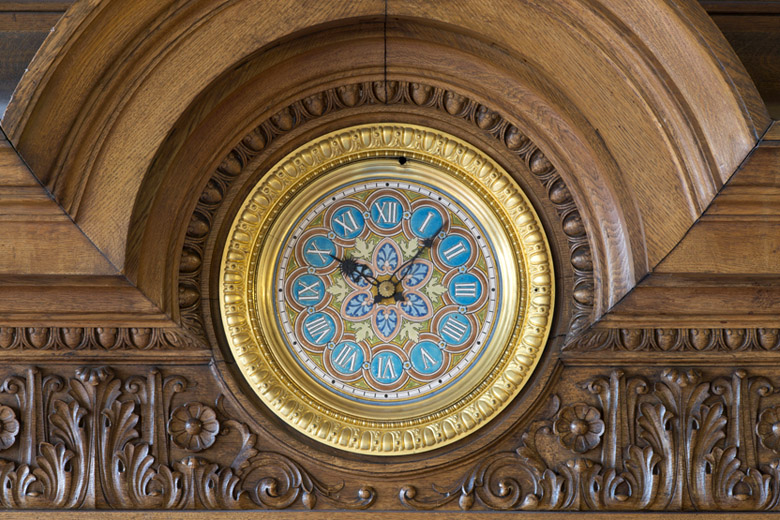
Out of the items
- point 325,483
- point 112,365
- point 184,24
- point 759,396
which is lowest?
point 325,483

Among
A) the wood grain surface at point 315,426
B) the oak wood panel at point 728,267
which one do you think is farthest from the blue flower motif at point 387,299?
the oak wood panel at point 728,267

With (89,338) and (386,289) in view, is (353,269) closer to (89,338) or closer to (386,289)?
(386,289)

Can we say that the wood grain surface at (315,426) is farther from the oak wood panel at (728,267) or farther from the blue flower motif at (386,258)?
the blue flower motif at (386,258)

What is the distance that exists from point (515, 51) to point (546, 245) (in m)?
0.41

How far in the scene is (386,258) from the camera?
72.0 inches

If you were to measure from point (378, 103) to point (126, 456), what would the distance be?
0.91 meters

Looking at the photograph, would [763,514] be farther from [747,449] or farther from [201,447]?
[201,447]

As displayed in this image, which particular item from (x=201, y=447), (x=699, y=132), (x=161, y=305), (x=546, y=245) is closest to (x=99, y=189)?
(x=161, y=305)

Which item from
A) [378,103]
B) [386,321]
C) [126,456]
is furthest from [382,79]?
[126,456]

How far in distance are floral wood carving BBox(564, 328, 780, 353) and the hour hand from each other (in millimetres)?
444

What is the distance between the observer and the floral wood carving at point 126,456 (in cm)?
177

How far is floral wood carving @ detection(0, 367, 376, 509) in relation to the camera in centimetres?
177

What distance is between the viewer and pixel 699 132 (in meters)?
1.59

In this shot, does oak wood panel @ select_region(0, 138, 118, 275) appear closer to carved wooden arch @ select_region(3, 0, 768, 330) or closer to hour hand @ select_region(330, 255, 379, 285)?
carved wooden arch @ select_region(3, 0, 768, 330)
